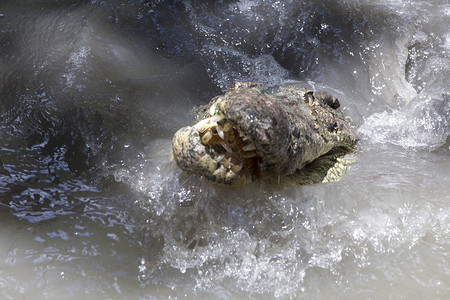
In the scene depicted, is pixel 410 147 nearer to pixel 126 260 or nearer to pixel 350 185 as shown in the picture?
pixel 350 185

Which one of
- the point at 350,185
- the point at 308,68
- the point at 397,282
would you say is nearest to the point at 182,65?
the point at 308,68

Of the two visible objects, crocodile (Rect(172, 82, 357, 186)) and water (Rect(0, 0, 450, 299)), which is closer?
crocodile (Rect(172, 82, 357, 186))

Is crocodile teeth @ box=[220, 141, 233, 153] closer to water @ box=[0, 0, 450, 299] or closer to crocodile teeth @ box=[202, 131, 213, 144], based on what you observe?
crocodile teeth @ box=[202, 131, 213, 144]

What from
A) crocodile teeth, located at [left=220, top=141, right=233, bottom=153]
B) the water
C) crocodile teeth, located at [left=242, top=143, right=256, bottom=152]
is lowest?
the water

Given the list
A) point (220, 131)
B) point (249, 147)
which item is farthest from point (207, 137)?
point (249, 147)

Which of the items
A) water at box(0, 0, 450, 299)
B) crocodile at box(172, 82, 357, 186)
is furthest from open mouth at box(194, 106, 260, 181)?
water at box(0, 0, 450, 299)

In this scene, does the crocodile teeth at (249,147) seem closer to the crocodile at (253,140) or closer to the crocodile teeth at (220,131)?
the crocodile at (253,140)
